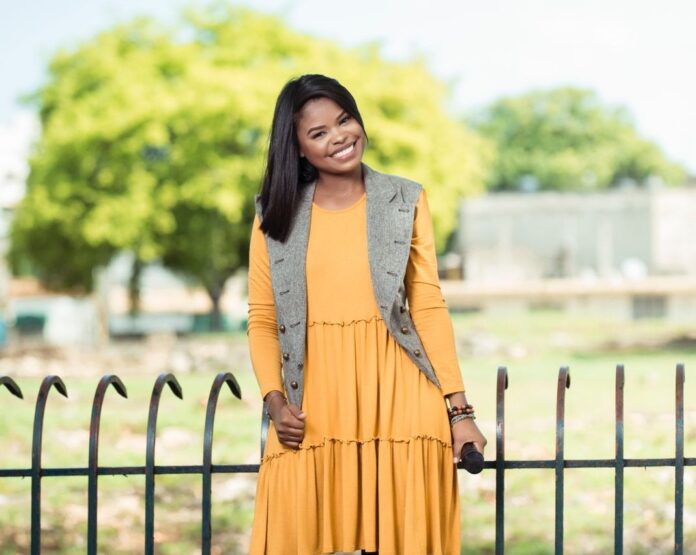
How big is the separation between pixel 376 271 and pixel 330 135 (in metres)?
0.38

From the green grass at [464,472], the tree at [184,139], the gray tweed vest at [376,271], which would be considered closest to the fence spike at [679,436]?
the gray tweed vest at [376,271]

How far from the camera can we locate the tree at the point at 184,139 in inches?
961

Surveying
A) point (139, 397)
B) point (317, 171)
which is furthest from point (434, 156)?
point (317, 171)

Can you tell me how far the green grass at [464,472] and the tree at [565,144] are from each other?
1287 inches

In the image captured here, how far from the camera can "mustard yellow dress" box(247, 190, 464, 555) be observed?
2900 mm

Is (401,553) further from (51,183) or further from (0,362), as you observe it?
(51,183)

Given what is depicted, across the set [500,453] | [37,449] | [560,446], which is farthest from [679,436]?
[37,449]

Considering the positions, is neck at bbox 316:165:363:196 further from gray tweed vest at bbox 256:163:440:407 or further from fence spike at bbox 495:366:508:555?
fence spike at bbox 495:366:508:555

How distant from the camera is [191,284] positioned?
3041cm

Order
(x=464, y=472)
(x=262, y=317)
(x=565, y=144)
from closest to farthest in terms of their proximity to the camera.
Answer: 1. (x=262, y=317)
2. (x=464, y=472)
3. (x=565, y=144)

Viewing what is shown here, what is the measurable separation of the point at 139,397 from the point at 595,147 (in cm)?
3985

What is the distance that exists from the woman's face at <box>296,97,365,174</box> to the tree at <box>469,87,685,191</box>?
4662 cm

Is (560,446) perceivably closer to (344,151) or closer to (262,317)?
(262,317)

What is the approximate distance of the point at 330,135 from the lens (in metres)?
2.94
